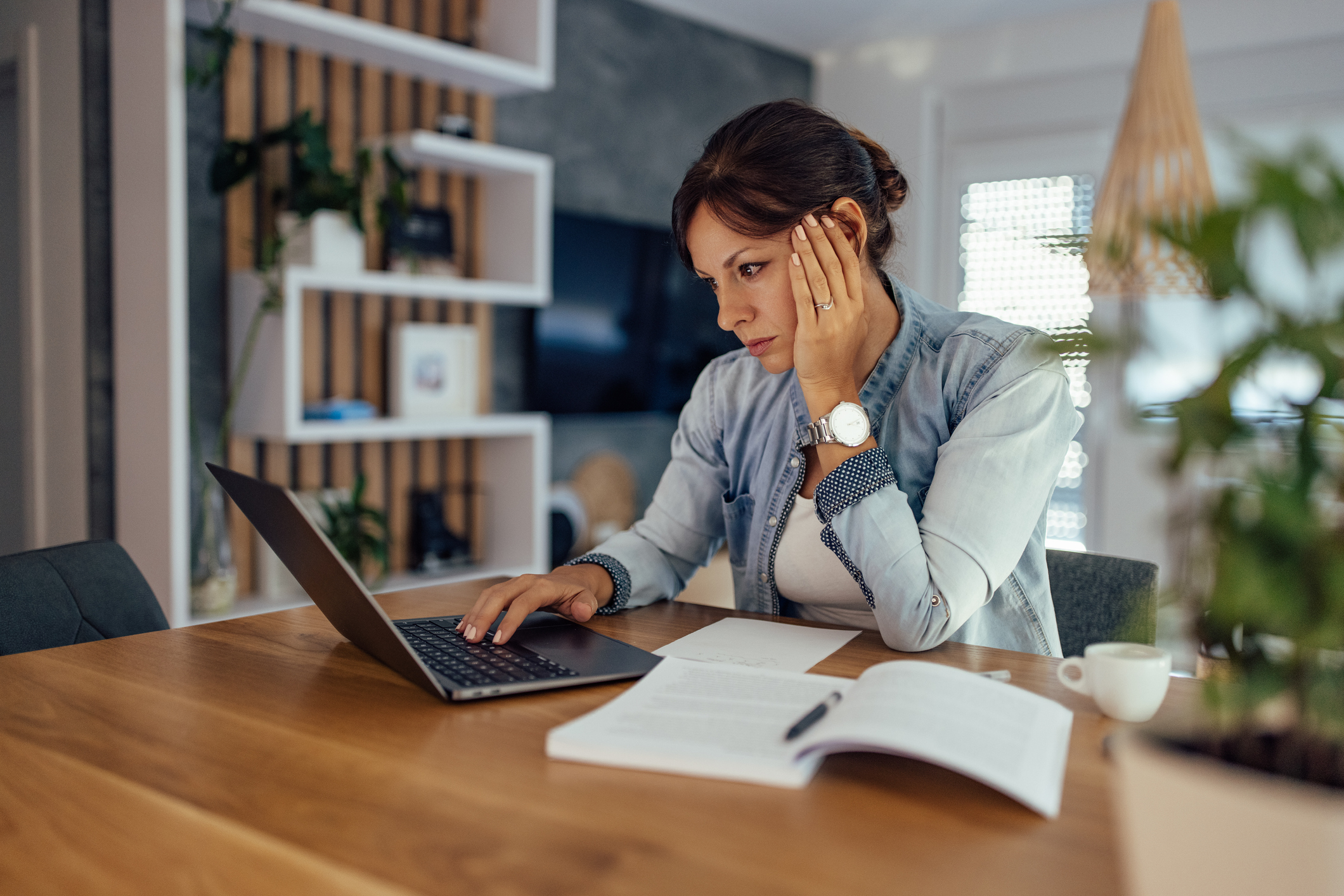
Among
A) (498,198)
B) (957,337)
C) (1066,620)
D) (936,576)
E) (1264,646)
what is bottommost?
(1066,620)

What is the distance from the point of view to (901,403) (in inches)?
54.7

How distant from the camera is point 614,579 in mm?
1312

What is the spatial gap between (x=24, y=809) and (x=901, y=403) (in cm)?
106

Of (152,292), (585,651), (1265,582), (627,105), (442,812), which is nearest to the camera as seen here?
(1265,582)

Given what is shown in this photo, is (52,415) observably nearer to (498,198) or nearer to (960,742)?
(498,198)

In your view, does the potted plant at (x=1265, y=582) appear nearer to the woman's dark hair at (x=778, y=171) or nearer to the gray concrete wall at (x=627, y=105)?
the woman's dark hair at (x=778, y=171)

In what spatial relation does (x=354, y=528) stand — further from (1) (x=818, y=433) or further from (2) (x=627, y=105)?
(2) (x=627, y=105)

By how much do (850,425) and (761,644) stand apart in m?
0.31

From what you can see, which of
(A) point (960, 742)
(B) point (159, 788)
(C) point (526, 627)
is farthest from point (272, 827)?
(C) point (526, 627)

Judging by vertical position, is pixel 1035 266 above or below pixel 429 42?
below

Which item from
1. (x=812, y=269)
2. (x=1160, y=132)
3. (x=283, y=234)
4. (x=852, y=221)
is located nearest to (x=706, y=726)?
(x=812, y=269)

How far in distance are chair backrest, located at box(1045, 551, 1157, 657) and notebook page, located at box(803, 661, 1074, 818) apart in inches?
25.2

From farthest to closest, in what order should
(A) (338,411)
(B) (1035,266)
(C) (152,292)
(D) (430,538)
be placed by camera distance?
(B) (1035,266) < (D) (430,538) < (A) (338,411) < (C) (152,292)

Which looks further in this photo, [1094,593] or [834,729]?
[1094,593]
